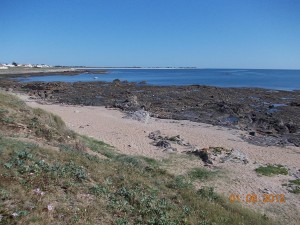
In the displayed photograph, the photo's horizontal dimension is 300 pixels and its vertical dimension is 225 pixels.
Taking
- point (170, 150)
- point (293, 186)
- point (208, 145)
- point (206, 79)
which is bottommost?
point (206, 79)

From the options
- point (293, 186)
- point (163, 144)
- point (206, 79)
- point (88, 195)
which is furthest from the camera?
point (206, 79)

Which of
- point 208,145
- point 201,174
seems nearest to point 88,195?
point 201,174

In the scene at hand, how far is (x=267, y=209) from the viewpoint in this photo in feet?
32.1

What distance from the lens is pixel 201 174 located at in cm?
1252

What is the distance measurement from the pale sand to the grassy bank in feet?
11.0

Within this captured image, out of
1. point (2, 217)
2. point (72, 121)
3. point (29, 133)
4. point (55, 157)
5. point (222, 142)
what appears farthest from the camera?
point (72, 121)

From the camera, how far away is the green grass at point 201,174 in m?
12.2

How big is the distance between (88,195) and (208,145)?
12571 mm

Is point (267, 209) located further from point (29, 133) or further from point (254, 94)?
point (254, 94)

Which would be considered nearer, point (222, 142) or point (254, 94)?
point (222, 142)

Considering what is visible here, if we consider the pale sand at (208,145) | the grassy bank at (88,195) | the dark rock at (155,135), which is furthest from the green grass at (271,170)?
the dark rock at (155,135)

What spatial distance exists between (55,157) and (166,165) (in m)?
6.77

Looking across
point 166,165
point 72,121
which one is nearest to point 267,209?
point 166,165
